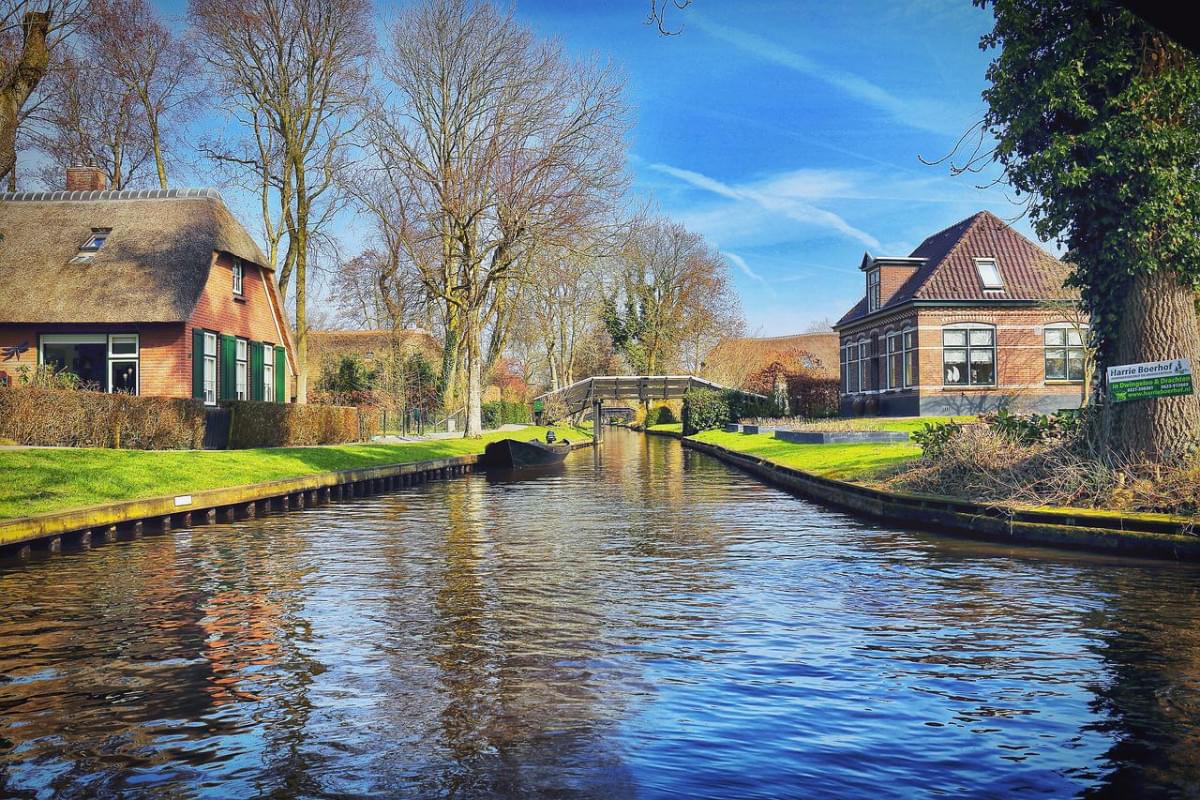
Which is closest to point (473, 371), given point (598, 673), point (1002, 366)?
point (1002, 366)

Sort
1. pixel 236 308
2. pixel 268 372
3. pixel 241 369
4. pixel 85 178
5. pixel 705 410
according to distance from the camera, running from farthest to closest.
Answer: pixel 705 410, pixel 268 372, pixel 85 178, pixel 241 369, pixel 236 308

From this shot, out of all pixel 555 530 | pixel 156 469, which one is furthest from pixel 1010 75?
pixel 156 469

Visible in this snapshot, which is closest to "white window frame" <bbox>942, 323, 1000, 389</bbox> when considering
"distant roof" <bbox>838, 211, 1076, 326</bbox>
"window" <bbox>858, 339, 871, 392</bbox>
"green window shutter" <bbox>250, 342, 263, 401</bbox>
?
"distant roof" <bbox>838, 211, 1076, 326</bbox>

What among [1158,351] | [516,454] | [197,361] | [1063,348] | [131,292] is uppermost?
[131,292]

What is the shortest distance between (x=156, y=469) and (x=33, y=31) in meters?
7.96

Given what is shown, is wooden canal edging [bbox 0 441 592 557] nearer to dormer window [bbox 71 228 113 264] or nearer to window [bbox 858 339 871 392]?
dormer window [bbox 71 228 113 264]

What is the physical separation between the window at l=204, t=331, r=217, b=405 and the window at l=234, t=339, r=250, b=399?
177 cm

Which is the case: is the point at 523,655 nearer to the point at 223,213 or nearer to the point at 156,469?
the point at 156,469

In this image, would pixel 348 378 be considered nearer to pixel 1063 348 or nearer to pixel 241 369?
pixel 241 369

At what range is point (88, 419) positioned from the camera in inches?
776

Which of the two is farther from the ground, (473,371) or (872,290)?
(872,290)

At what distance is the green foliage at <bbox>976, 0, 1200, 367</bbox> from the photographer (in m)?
12.9

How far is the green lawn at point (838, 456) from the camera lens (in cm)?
1897

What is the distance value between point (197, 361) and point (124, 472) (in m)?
13.0
